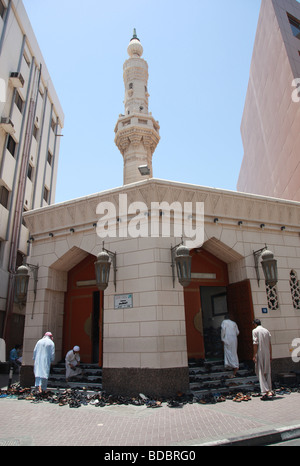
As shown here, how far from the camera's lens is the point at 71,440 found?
4406mm

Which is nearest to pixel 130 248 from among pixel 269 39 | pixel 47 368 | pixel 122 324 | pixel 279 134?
pixel 122 324

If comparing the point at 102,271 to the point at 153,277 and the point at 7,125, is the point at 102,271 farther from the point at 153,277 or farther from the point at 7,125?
the point at 7,125

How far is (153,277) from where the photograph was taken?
7.62 metres

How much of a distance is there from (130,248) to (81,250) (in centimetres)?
224

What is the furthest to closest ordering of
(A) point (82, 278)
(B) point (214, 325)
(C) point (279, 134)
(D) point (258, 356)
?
1. (C) point (279, 134)
2. (B) point (214, 325)
3. (A) point (82, 278)
4. (D) point (258, 356)

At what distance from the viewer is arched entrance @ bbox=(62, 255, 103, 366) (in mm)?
9695

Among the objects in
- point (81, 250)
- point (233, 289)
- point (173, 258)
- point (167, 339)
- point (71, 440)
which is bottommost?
point (71, 440)

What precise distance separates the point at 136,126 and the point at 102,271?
13286mm

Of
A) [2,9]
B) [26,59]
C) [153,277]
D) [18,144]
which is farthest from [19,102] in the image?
[153,277]

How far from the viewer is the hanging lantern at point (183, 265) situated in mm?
7098

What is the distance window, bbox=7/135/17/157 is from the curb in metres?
15.5

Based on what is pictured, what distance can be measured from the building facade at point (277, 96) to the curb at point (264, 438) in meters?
12.3

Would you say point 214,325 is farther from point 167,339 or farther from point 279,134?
point 279,134

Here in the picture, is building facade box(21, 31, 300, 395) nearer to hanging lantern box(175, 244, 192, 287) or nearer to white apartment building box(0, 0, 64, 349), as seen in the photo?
hanging lantern box(175, 244, 192, 287)
